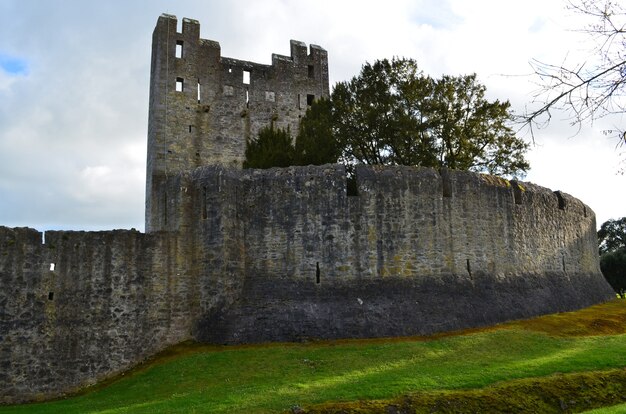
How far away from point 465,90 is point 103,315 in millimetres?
23116

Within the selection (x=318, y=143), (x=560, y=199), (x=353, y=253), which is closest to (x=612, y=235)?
(x=560, y=199)

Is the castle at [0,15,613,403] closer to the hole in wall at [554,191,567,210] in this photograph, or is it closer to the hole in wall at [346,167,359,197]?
the hole in wall at [346,167,359,197]

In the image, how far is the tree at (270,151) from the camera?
30.0 meters

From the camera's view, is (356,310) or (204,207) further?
(204,207)

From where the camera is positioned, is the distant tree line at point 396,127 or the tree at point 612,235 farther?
the tree at point 612,235

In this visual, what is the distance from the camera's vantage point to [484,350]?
20.3 m

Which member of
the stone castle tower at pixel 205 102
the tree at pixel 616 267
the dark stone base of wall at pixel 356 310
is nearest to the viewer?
the dark stone base of wall at pixel 356 310

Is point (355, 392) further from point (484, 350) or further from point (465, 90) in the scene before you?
point (465, 90)

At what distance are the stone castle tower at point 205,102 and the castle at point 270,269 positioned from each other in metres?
11.8

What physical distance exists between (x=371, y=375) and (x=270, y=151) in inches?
599

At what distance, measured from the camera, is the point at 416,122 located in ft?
107

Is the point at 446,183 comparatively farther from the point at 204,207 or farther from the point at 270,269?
the point at 204,207

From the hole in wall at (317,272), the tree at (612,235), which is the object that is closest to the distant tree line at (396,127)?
the hole in wall at (317,272)

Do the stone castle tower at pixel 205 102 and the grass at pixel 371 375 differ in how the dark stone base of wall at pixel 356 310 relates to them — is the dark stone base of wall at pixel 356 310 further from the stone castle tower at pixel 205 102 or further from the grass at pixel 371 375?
the stone castle tower at pixel 205 102
